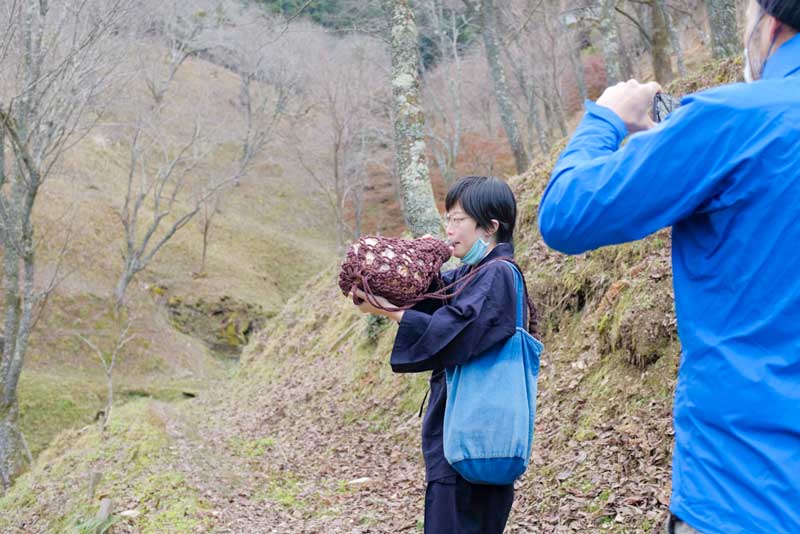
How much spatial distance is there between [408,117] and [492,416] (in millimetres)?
5429

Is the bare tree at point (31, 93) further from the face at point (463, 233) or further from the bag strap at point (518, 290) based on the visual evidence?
the bag strap at point (518, 290)

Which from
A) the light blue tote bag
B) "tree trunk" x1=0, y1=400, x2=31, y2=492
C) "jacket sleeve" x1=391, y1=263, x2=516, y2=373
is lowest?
"tree trunk" x1=0, y1=400, x2=31, y2=492

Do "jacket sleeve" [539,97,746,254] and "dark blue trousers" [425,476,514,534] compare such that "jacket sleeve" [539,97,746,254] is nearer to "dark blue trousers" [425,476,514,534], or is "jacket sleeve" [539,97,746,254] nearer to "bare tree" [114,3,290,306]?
"dark blue trousers" [425,476,514,534]

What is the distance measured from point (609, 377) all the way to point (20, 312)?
443 inches

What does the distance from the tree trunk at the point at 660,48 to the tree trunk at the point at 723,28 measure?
7.88 ft

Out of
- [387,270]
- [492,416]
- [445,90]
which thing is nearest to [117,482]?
[387,270]

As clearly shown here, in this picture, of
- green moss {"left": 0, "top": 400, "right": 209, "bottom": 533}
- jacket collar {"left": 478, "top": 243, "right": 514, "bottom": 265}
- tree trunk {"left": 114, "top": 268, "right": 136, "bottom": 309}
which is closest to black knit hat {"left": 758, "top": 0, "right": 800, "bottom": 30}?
jacket collar {"left": 478, "top": 243, "right": 514, "bottom": 265}

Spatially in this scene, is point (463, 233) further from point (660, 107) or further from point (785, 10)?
point (785, 10)

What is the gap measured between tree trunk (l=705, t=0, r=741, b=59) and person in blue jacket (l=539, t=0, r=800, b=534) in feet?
28.6

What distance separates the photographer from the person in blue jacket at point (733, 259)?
135 cm

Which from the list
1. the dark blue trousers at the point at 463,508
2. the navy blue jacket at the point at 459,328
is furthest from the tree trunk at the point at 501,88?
the dark blue trousers at the point at 463,508

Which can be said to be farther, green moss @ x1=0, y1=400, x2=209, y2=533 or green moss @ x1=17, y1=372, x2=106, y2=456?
green moss @ x1=17, y1=372, x2=106, y2=456

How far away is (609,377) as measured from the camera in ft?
19.5

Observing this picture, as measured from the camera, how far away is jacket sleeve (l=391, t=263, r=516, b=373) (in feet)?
9.14
